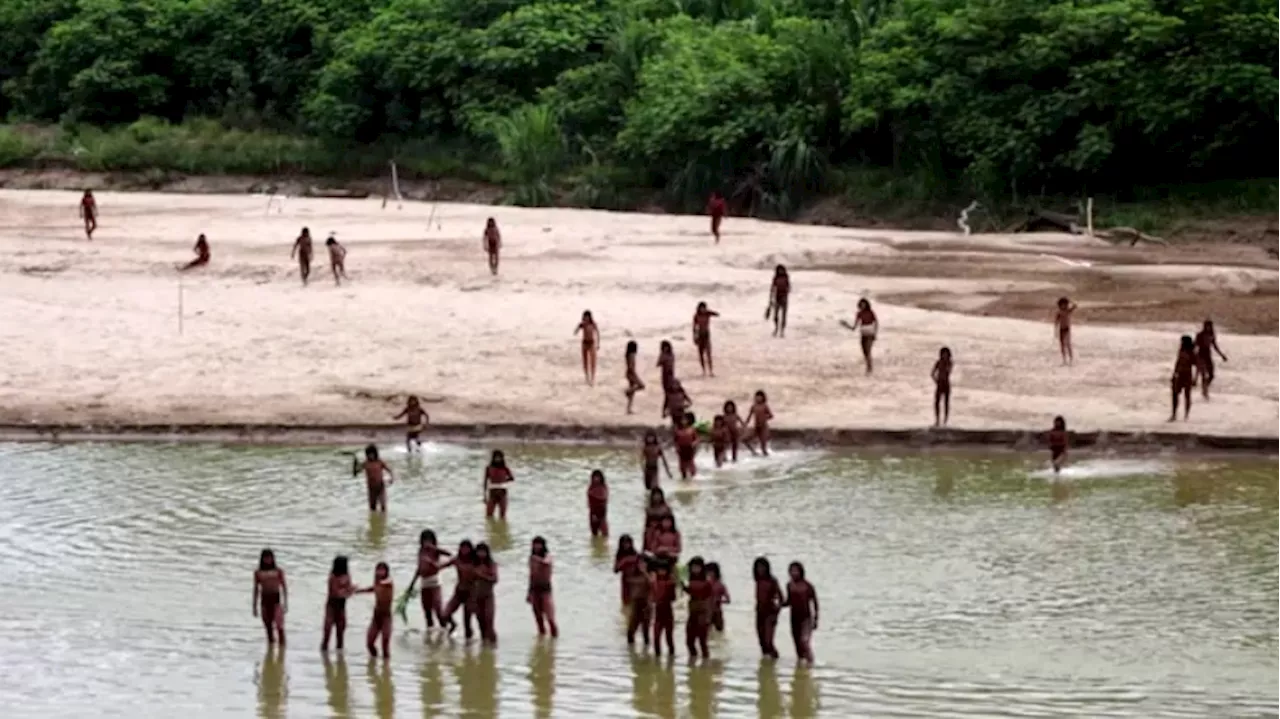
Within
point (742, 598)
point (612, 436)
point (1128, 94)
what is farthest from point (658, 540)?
point (1128, 94)

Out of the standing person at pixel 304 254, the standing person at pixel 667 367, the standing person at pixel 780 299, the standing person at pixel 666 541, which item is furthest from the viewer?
the standing person at pixel 304 254

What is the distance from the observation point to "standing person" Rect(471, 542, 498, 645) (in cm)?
1870

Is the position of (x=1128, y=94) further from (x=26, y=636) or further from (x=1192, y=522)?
(x=26, y=636)

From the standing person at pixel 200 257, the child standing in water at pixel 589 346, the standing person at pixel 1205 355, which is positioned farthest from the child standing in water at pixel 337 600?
the standing person at pixel 200 257

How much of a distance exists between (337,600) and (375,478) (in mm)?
5180

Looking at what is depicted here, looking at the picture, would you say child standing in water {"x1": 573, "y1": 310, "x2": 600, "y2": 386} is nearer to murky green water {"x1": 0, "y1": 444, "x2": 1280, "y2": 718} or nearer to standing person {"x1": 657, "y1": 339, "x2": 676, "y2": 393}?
standing person {"x1": 657, "y1": 339, "x2": 676, "y2": 393}

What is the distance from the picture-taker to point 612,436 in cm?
2783

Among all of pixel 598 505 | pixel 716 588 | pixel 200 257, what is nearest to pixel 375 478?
pixel 598 505

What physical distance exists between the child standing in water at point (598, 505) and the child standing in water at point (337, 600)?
415 cm

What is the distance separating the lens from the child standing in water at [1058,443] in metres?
25.4

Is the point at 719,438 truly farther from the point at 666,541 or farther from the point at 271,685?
the point at 271,685

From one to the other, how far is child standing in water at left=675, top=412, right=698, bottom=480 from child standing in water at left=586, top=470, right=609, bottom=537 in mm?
2290

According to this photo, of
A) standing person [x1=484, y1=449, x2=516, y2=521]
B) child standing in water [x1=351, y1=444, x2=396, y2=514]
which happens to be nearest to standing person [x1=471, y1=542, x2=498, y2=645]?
standing person [x1=484, y1=449, x2=516, y2=521]

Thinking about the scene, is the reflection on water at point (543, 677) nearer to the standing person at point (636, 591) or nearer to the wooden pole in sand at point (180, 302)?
the standing person at point (636, 591)
